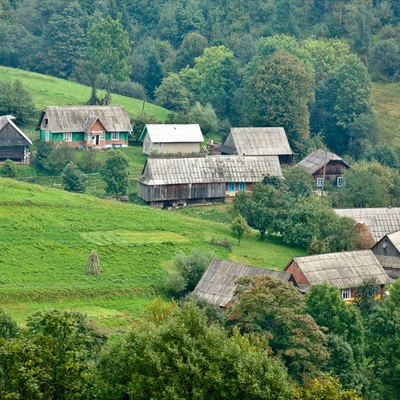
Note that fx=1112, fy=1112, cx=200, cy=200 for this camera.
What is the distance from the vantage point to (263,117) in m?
90.2

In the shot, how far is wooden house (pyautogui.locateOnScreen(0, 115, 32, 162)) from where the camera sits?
79938 mm

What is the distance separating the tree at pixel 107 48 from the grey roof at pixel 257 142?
50.5ft

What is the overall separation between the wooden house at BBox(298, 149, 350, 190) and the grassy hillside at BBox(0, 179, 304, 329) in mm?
14809

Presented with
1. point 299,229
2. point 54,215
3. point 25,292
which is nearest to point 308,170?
point 299,229

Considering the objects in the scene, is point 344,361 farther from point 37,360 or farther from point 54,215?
point 54,215

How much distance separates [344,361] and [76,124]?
43293mm

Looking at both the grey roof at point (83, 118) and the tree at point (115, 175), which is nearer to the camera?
the tree at point (115, 175)

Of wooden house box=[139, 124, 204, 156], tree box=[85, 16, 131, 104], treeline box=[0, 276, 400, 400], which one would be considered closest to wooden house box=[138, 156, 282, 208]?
wooden house box=[139, 124, 204, 156]

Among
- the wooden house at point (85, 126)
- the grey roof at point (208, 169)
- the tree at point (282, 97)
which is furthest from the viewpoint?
the tree at point (282, 97)

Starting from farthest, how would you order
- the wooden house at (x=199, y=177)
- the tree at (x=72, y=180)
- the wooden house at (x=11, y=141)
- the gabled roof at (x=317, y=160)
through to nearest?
the gabled roof at (x=317, y=160) → the wooden house at (x=11, y=141) → the wooden house at (x=199, y=177) → the tree at (x=72, y=180)

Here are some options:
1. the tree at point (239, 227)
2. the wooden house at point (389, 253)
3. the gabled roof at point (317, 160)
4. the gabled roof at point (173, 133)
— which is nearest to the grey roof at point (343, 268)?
the wooden house at point (389, 253)

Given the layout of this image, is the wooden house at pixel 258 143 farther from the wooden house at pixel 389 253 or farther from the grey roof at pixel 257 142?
the wooden house at pixel 389 253

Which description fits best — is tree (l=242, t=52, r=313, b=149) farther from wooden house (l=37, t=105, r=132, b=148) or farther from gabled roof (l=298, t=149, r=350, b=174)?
wooden house (l=37, t=105, r=132, b=148)

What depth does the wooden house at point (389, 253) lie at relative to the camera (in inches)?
2494
